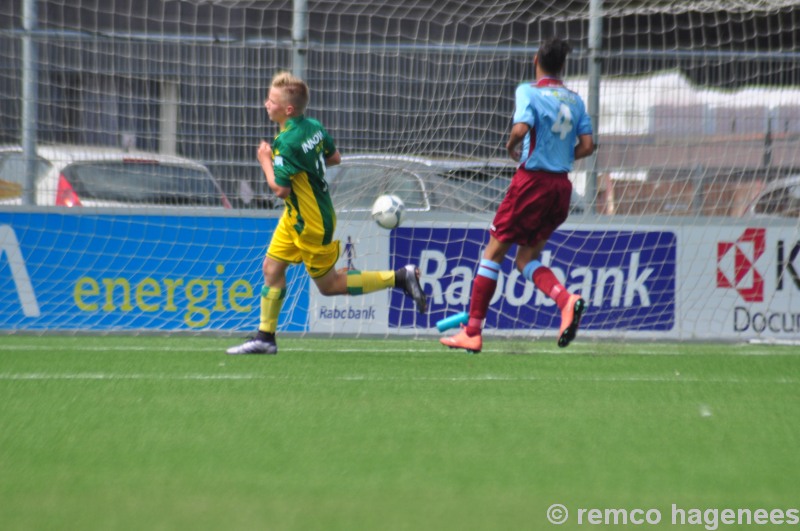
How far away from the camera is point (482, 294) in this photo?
6883 millimetres

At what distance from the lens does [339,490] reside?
12.5ft

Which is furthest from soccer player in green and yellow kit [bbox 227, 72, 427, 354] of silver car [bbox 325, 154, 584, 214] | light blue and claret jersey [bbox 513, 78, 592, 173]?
silver car [bbox 325, 154, 584, 214]

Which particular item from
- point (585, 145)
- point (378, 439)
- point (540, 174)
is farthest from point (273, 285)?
point (378, 439)

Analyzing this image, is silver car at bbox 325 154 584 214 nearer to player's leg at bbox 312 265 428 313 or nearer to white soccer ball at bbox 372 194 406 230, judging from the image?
white soccer ball at bbox 372 194 406 230

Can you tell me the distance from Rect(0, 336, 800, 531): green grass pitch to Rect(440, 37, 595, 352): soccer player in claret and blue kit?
1.51ft

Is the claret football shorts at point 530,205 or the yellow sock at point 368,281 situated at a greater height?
the claret football shorts at point 530,205

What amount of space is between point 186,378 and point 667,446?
2.68 metres

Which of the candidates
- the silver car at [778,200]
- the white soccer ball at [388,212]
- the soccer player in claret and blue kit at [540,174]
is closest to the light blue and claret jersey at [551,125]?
the soccer player in claret and blue kit at [540,174]

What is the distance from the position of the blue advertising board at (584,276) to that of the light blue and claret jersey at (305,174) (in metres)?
1.59

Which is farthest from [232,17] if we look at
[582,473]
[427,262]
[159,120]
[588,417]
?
[582,473]

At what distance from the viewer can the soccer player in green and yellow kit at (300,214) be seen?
273 inches

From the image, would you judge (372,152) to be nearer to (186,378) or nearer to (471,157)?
(471,157)

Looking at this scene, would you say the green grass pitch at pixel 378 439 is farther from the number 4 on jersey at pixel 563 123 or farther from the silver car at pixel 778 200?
the silver car at pixel 778 200

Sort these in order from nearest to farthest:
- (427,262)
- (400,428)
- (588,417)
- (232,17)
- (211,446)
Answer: (211,446) → (400,428) → (588,417) → (427,262) → (232,17)
